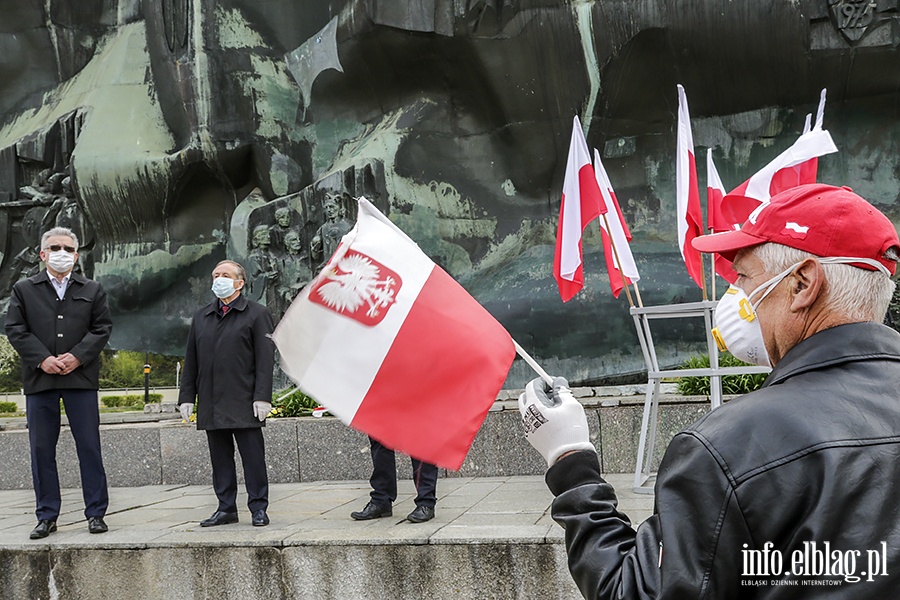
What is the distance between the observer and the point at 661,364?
9148 mm

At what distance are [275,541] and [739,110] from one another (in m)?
7.34

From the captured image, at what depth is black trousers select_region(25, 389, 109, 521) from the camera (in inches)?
233

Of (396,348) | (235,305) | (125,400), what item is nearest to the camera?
(396,348)

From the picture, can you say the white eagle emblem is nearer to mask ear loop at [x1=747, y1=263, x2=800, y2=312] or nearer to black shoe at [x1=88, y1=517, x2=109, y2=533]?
mask ear loop at [x1=747, y1=263, x2=800, y2=312]

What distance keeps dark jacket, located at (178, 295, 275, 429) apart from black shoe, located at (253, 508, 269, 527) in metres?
0.57

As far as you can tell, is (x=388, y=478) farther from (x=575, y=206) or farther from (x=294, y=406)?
(x=294, y=406)

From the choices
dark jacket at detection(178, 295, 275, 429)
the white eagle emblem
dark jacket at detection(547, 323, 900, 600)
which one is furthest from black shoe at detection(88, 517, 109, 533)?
dark jacket at detection(547, 323, 900, 600)

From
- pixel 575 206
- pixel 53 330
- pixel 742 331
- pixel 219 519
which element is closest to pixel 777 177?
pixel 575 206

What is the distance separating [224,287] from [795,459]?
536 centimetres

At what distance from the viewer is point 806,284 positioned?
5.12 ft

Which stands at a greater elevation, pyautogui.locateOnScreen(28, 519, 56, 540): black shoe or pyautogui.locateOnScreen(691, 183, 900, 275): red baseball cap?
pyautogui.locateOnScreen(691, 183, 900, 275): red baseball cap

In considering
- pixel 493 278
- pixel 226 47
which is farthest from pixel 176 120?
pixel 493 278

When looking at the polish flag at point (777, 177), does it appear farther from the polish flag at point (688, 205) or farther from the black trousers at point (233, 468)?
the black trousers at point (233, 468)

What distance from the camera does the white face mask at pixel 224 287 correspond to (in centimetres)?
625
